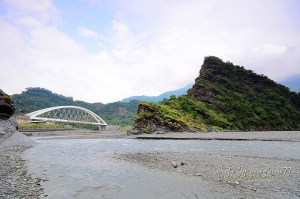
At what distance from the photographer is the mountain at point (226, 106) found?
41688 millimetres

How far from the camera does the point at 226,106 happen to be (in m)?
62.4

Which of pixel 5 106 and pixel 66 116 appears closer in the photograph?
pixel 5 106

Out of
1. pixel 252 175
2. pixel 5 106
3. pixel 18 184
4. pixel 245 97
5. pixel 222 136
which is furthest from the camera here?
pixel 245 97

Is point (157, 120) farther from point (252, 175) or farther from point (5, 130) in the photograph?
point (252, 175)

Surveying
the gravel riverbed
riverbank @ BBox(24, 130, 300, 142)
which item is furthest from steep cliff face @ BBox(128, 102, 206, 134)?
the gravel riverbed

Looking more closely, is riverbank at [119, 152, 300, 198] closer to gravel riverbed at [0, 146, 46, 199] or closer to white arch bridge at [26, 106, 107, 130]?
gravel riverbed at [0, 146, 46, 199]

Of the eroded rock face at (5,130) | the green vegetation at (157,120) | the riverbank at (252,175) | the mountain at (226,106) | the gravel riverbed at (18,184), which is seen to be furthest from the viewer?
the mountain at (226,106)

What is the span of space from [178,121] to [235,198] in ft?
117

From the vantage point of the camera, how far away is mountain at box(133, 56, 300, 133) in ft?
137

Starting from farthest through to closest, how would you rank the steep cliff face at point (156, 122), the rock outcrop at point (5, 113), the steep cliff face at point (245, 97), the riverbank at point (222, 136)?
the steep cliff face at point (245, 97), the steep cliff face at point (156, 122), the riverbank at point (222, 136), the rock outcrop at point (5, 113)

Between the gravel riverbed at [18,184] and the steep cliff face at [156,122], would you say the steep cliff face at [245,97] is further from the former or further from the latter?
the gravel riverbed at [18,184]

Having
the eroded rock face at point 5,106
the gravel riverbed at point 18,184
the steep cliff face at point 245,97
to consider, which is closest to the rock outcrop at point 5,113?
the eroded rock face at point 5,106

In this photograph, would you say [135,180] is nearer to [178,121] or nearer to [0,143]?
[0,143]

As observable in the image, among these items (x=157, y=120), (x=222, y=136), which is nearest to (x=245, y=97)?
(x=157, y=120)
